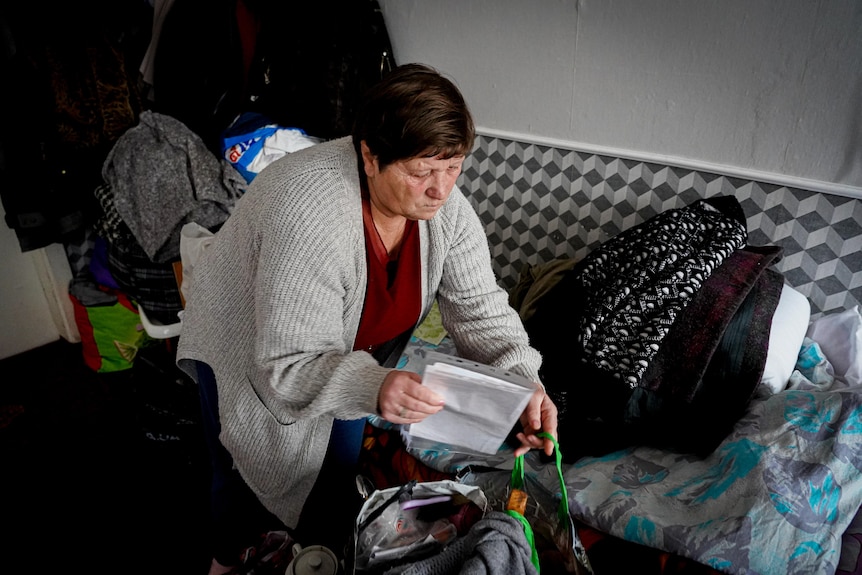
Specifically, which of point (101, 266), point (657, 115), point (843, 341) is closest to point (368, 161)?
point (657, 115)

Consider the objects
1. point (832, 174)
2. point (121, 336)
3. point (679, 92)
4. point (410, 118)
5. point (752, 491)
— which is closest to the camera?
point (410, 118)

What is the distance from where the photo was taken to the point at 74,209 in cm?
221

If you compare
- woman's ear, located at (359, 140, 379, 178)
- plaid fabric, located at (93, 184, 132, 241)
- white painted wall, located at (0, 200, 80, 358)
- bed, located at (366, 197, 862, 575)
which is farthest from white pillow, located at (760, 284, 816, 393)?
white painted wall, located at (0, 200, 80, 358)

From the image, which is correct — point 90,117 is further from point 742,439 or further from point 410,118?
point 742,439

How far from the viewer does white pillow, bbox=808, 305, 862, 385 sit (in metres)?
1.29

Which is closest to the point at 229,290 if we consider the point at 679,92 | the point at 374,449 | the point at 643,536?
the point at 374,449

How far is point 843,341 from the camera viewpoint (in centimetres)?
131

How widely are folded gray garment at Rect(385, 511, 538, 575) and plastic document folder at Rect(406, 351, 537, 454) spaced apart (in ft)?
0.42

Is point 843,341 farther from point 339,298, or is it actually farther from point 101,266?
point 101,266

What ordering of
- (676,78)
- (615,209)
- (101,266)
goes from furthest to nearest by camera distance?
(101,266) < (615,209) < (676,78)

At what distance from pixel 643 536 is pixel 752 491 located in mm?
207

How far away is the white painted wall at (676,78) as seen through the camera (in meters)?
1.28

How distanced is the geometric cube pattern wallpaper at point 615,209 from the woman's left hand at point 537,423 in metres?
0.89

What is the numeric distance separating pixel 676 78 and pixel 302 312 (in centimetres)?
118
